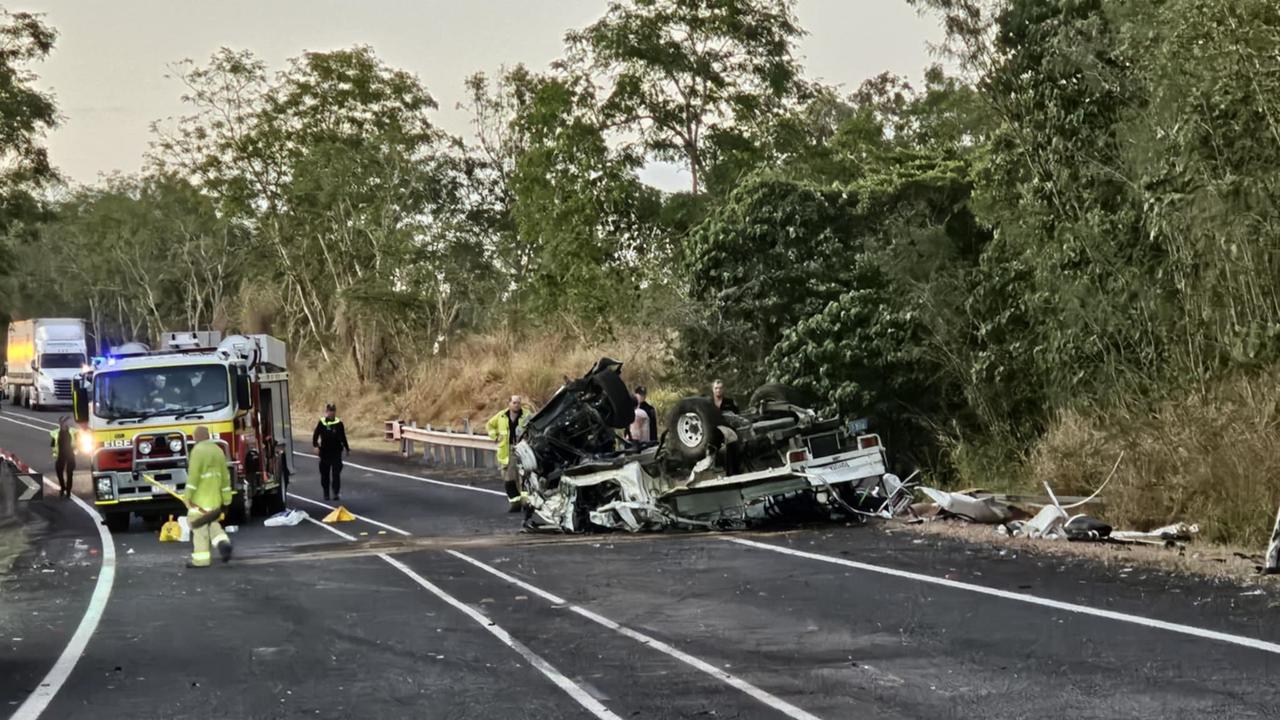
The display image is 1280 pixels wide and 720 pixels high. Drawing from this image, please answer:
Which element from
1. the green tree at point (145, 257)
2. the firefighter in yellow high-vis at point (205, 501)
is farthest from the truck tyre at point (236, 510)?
the green tree at point (145, 257)

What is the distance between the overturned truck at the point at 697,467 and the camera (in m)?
16.8

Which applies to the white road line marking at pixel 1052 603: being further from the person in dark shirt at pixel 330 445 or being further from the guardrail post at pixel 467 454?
the guardrail post at pixel 467 454

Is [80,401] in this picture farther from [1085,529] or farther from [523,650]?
[1085,529]

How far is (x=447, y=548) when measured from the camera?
17062 millimetres

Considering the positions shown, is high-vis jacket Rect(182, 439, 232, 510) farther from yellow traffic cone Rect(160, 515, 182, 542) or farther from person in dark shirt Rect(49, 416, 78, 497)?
person in dark shirt Rect(49, 416, 78, 497)

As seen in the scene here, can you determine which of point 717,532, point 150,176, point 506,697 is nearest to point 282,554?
point 717,532

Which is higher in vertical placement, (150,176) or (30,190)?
(150,176)

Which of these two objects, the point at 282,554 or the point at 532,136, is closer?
the point at 282,554

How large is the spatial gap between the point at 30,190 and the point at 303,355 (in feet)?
69.6

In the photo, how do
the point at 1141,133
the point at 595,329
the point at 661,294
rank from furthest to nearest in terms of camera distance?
1. the point at 595,329
2. the point at 661,294
3. the point at 1141,133

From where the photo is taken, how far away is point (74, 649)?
10594 millimetres

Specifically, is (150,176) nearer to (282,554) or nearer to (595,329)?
(595,329)

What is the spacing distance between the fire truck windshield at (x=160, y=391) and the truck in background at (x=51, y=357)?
40.3 metres

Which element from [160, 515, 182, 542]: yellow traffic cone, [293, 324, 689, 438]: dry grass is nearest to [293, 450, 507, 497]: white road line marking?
[293, 324, 689, 438]: dry grass
